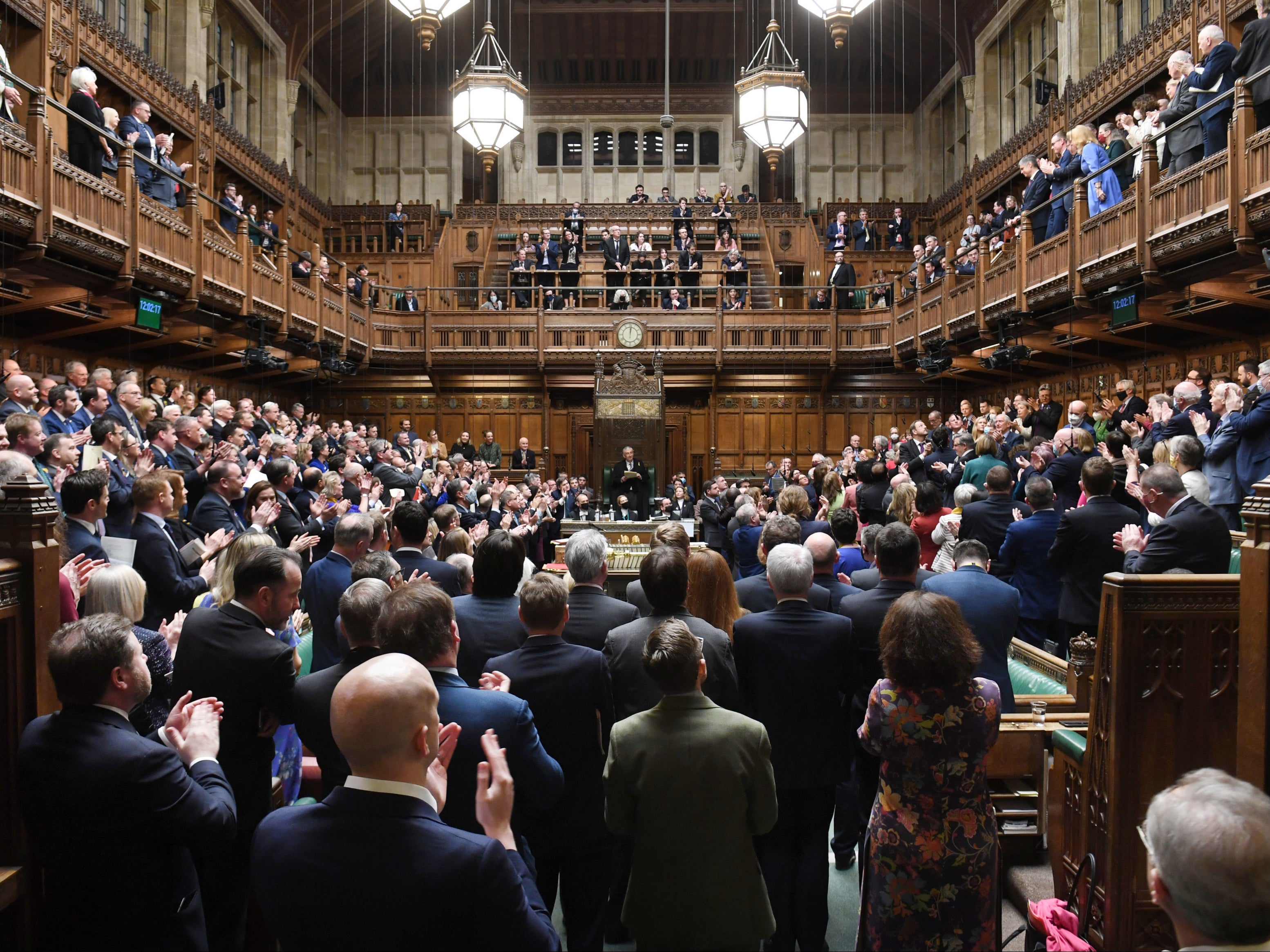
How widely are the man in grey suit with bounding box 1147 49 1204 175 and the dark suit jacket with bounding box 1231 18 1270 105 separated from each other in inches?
18.6

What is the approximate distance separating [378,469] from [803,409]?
1133cm

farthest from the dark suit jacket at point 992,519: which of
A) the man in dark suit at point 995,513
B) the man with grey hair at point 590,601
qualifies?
the man with grey hair at point 590,601

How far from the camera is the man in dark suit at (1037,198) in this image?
10852 millimetres

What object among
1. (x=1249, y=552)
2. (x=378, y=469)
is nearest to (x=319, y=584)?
(x=1249, y=552)

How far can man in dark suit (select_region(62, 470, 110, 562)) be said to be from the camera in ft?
12.2

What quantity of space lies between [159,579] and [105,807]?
87.6 inches

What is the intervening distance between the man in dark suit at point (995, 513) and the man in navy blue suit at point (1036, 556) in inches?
8.7

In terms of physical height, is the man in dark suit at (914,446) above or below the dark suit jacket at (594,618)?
above

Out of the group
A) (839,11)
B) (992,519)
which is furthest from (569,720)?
(839,11)

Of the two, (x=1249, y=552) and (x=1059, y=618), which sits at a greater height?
(x=1249, y=552)

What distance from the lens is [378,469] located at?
8.50 m

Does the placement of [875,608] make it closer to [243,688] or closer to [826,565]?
[826,565]

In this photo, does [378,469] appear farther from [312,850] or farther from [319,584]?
[312,850]

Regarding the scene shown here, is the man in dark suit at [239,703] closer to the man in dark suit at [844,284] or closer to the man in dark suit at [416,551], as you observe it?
the man in dark suit at [416,551]
